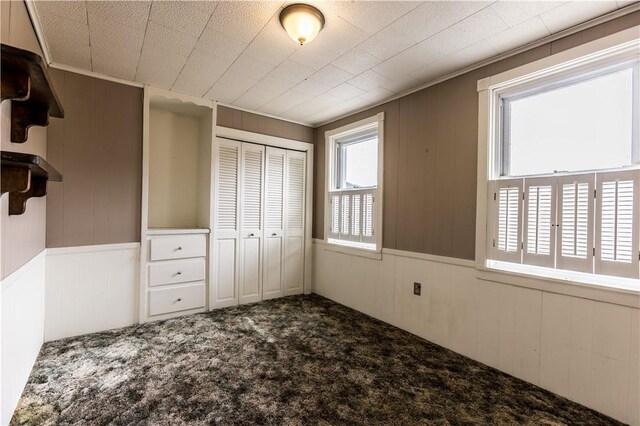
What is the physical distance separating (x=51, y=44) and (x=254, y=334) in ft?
9.52

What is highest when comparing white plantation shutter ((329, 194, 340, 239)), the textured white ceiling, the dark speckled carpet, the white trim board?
the textured white ceiling

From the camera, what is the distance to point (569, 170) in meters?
2.08

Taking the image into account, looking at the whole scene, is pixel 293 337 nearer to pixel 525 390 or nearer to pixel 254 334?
pixel 254 334

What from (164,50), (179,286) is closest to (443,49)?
(164,50)

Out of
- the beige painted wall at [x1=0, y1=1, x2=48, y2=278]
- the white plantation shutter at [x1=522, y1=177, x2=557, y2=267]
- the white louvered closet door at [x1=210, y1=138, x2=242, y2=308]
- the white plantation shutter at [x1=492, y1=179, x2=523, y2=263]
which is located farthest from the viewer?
the white louvered closet door at [x1=210, y1=138, x2=242, y2=308]

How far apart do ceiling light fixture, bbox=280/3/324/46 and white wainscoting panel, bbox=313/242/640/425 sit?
2.12 meters

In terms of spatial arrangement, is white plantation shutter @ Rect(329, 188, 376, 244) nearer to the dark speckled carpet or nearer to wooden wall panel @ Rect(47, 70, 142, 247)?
the dark speckled carpet

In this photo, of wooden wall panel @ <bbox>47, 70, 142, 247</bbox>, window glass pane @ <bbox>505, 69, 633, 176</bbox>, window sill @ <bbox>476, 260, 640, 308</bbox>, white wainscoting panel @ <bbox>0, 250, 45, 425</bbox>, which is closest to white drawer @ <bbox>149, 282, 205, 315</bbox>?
wooden wall panel @ <bbox>47, 70, 142, 247</bbox>

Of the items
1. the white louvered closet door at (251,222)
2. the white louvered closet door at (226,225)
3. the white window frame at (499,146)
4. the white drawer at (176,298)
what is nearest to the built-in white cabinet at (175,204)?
the white drawer at (176,298)

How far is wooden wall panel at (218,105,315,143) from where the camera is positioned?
3.65 m

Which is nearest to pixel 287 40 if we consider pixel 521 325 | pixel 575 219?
pixel 575 219

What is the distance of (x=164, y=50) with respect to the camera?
95.0 inches

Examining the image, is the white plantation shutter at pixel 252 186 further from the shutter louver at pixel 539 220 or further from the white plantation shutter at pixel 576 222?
the white plantation shutter at pixel 576 222

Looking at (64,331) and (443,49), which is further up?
(443,49)
